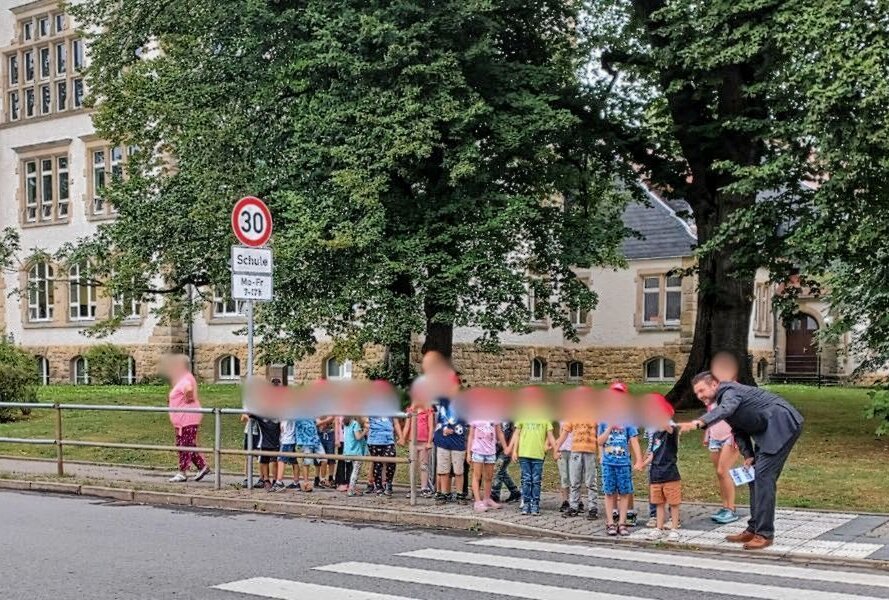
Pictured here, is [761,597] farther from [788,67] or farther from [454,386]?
[788,67]

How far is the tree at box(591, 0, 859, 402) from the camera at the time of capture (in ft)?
60.4

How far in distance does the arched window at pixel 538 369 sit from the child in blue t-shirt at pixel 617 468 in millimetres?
27851

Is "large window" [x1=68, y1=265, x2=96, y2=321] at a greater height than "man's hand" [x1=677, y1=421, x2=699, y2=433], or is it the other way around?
"large window" [x1=68, y1=265, x2=96, y2=321]

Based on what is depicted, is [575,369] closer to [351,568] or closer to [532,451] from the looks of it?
[532,451]

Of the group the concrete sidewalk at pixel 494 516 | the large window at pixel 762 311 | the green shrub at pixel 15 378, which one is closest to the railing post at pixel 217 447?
the concrete sidewalk at pixel 494 516

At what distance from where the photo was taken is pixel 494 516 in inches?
455

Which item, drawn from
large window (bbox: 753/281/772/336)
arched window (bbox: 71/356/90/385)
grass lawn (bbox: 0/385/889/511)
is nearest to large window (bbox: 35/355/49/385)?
arched window (bbox: 71/356/90/385)

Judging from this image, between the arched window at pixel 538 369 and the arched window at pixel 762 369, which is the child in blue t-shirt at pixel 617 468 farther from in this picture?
the arched window at pixel 762 369

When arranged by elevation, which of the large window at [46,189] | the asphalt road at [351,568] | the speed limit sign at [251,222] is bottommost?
the asphalt road at [351,568]

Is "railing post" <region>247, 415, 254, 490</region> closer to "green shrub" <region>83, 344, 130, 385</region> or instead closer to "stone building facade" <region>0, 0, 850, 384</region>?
"stone building facade" <region>0, 0, 850, 384</region>

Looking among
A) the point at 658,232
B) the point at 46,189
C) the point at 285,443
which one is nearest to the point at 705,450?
the point at 285,443

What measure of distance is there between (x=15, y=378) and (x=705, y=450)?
52.5 ft

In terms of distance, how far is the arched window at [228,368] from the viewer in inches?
1467

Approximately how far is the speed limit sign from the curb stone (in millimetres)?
3364
